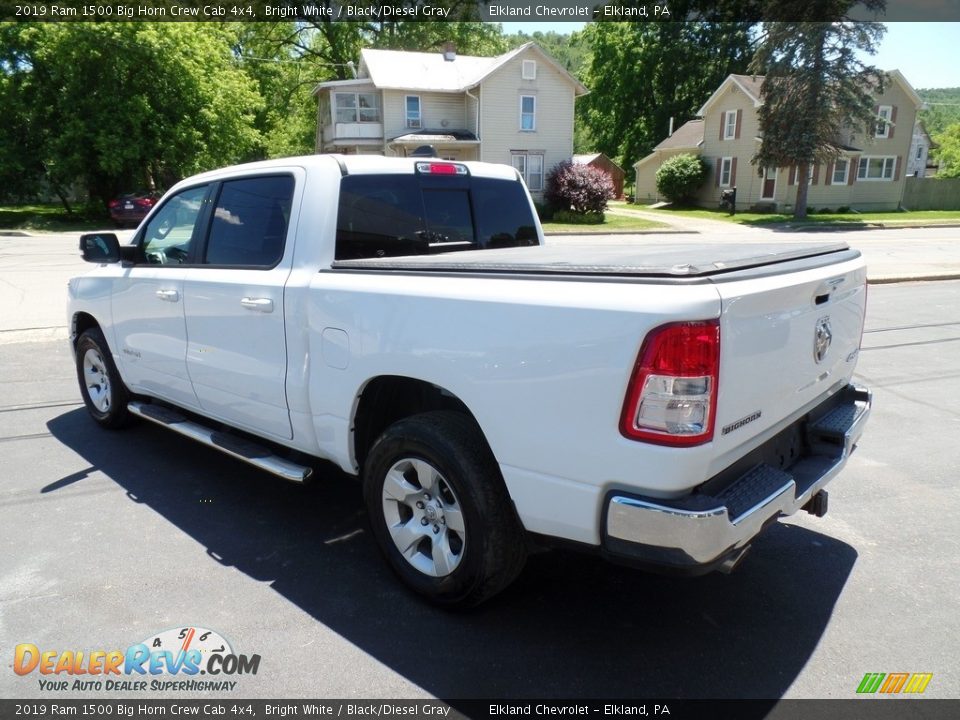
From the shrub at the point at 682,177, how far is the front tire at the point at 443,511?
40.9 meters

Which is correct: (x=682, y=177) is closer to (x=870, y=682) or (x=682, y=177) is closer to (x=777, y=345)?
(x=777, y=345)

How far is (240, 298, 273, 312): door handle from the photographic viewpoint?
11.5ft

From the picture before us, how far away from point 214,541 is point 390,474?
1.31 meters

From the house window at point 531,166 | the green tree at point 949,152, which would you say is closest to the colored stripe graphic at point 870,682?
the house window at point 531,166

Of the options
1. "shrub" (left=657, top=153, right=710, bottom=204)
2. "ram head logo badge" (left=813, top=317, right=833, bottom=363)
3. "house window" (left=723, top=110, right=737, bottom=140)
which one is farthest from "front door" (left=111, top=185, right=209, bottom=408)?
"house window" (left=723, top=110, right=737, bottom=140)

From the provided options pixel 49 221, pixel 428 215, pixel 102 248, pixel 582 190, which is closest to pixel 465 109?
pixel 582 190

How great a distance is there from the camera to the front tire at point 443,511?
2764 mm

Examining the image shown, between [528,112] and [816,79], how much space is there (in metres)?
13.0

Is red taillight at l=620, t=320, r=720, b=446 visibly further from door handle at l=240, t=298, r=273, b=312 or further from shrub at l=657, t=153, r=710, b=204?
shrub at l=657, t=153, r=710, b=204

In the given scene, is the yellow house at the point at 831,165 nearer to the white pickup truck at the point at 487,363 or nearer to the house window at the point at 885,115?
the house window at the point at 885,115

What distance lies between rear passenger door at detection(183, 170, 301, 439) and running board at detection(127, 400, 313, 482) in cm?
11

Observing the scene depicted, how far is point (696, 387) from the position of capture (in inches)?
87.9

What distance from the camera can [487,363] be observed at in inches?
102

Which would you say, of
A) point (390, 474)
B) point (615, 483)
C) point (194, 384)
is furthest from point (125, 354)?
point (615, 483)
